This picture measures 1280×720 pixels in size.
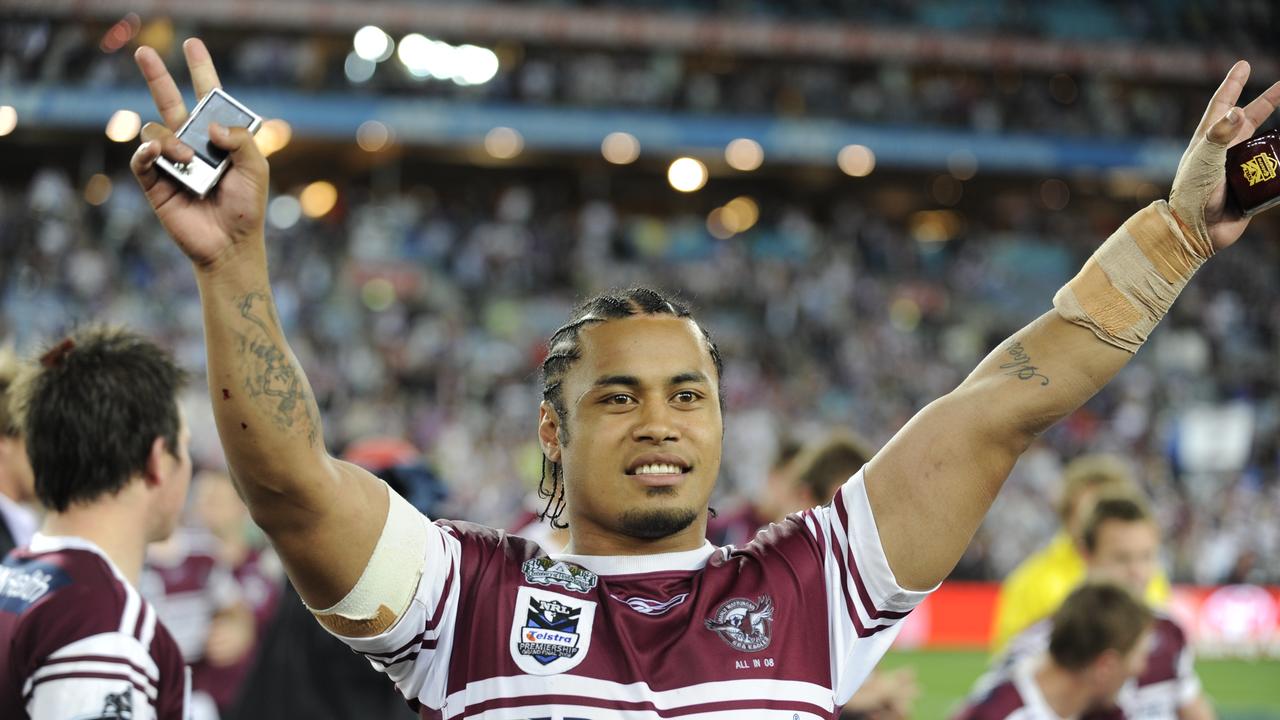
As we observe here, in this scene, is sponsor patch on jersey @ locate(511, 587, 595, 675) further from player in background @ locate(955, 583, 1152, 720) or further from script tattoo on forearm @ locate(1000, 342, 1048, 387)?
player in background @ locate(955, 583, 1152, 720)

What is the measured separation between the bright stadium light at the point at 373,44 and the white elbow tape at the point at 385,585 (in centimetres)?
2310

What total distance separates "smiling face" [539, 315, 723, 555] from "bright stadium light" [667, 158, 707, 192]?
85.4ft

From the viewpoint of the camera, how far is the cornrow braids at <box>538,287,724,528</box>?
2.67 metres

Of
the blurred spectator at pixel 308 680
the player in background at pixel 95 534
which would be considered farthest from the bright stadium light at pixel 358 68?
the player in background at pixel 95 534

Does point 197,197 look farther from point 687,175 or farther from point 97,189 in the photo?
point 687,175

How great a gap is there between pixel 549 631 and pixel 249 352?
72cm

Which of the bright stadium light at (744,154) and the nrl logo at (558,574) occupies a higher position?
the bright stadium light at (744,154)

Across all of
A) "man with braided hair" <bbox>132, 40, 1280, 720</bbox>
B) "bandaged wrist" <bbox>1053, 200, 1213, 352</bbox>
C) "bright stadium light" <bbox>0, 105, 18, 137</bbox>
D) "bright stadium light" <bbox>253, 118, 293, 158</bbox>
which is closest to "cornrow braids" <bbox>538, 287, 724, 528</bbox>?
"man with braided hair" <bbox>132, 40, 1280, 720</bbox>

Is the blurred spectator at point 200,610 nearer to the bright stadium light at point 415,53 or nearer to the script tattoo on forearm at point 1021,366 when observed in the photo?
the script tattoo on forearm at point 1021,366

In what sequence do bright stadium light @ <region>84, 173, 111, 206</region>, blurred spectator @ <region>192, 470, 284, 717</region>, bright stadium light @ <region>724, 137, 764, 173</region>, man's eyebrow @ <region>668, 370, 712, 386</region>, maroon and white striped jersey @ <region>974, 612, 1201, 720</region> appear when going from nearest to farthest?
man's eyebrow @ <region>668, 370, 712, 386</region> → maroon and white striped jersey @ <region>974, 612, 1201, 720</region> → blurred spectator @ <region>192, 470, 284, 717</region> → bright stadium light @ <region>84, 173, 111, 206</region> → bright stadium light @ <region>724, 137, 764, 173</region>

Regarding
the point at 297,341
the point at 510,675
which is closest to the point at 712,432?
the point at 510,675

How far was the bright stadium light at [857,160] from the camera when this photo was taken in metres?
26.9

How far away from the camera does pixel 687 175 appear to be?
93.6ft

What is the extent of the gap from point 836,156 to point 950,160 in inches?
90.9
